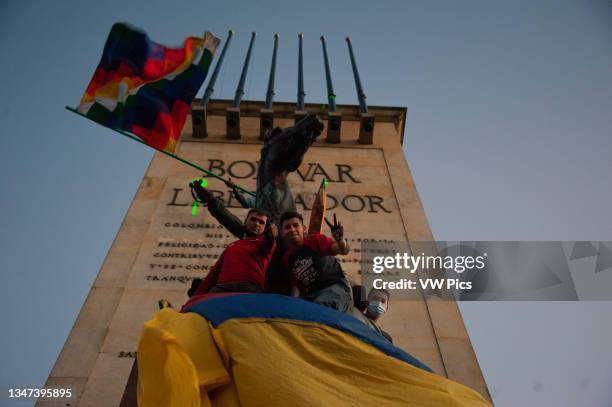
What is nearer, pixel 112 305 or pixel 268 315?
pixel 268 315

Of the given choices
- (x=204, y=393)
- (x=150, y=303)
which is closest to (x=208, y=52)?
(x=150, y=303)

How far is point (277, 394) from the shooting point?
3.22 meters

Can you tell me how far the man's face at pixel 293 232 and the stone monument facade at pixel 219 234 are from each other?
2.98 metres

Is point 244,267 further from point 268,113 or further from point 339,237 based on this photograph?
point 268,113

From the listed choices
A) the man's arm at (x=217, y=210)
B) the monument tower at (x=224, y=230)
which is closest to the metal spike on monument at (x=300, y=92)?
the monument tower at (x=224, y=230)

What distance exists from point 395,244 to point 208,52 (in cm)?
422

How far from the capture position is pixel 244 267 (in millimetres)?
4781

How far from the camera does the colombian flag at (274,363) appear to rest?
129 inches

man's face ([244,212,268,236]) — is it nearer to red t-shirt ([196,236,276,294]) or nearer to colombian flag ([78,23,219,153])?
red t-shirt ([196,236,276,294])

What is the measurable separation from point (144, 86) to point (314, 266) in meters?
4.56

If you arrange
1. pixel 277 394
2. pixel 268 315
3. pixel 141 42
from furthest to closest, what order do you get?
pixel 141 42
pixel 268 315
pixel 277 394

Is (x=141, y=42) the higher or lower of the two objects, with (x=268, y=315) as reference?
higher

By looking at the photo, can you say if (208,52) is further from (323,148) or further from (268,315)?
(268,315)

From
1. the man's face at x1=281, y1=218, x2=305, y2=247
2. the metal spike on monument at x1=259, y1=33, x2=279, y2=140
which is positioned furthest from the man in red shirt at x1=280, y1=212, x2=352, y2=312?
the metal spike on monument at x1=259, y1=33, x2=279, y2=140
